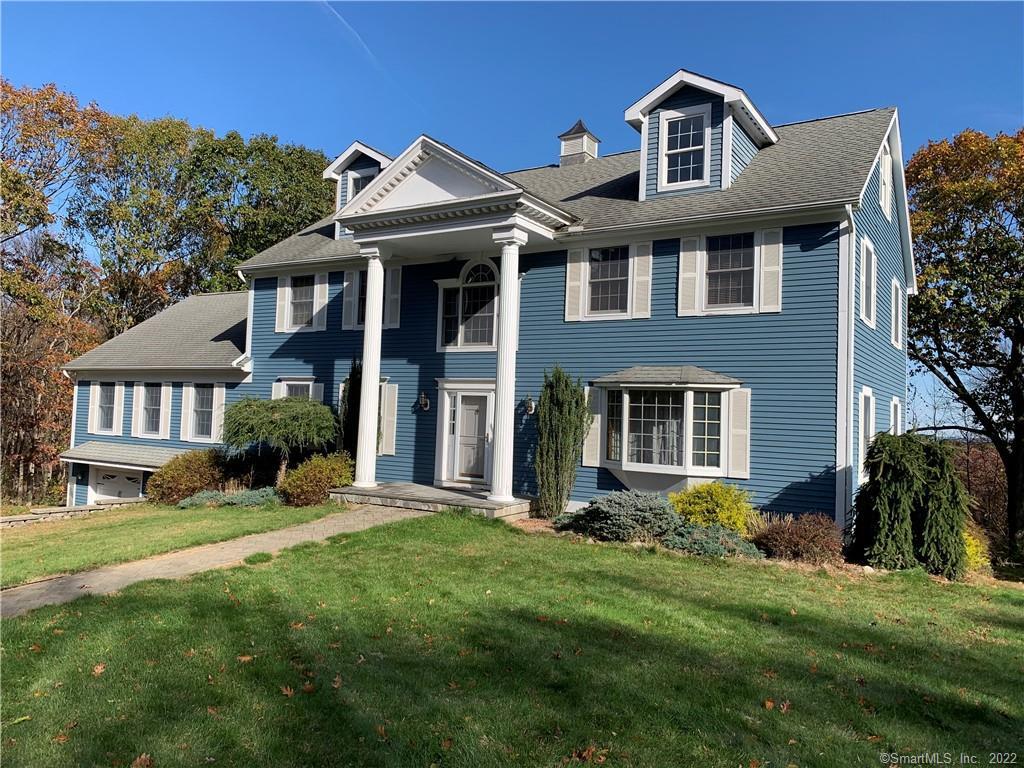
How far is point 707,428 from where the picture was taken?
40.0 ft

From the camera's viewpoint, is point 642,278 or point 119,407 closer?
point 642,278

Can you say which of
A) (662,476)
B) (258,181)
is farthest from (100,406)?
(662,476)

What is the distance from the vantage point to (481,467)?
1491 cm

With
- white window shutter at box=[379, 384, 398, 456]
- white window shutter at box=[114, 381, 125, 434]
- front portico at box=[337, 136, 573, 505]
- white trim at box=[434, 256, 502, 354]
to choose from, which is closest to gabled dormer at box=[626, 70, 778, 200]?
front portico at box=[337, 136, 573, 505]

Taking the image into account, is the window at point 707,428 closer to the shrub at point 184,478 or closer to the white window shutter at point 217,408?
the shrub at point 184,478

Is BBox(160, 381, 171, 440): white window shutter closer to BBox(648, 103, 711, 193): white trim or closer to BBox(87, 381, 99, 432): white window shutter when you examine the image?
BBox(87, 381, 99, 432): white window shutter

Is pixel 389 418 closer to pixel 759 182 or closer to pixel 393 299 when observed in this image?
pixel 393 299

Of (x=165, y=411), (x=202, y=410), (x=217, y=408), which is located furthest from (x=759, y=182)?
(x=165, y=411)

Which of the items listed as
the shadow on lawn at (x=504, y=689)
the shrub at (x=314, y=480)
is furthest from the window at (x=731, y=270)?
the shrub at (x=314, y=480)

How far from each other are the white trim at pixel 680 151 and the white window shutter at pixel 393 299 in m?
6.24

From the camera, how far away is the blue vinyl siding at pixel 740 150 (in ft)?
44.4

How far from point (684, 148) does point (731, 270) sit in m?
2.94

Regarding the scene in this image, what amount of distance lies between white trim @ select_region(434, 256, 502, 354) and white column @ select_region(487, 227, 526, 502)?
1.70 metres

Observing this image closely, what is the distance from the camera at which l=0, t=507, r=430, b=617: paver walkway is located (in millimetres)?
7398
